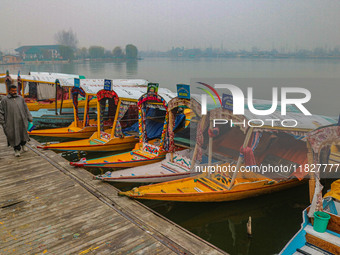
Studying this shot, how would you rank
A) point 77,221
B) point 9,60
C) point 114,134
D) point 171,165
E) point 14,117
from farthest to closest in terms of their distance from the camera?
point 9,60, point 114,134, point 171,165, point 14,117, point 77,221

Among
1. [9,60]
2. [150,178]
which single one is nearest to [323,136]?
[150,178]

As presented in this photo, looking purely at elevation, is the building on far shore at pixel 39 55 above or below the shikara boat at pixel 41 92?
above

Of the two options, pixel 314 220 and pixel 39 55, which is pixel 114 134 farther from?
pixel 39 55

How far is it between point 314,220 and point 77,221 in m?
4.25

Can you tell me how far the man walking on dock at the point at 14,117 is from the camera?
8305 mm

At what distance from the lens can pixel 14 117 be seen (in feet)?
27.4

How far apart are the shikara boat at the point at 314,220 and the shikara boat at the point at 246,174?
1473 millimetres

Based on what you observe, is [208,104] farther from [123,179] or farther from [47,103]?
[47,103]

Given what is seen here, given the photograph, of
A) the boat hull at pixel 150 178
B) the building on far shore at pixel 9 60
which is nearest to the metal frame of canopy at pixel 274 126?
the boat hull at pixel 150 178

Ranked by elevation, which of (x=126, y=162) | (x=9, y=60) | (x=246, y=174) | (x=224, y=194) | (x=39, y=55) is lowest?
(x=224, y=194)

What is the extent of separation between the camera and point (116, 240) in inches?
190

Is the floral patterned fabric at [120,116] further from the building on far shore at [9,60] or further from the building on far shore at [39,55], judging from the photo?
the building on far shore at [39,55]

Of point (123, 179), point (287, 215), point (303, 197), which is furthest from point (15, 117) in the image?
point (303, 197)

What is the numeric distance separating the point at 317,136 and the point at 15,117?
8.12 metres
